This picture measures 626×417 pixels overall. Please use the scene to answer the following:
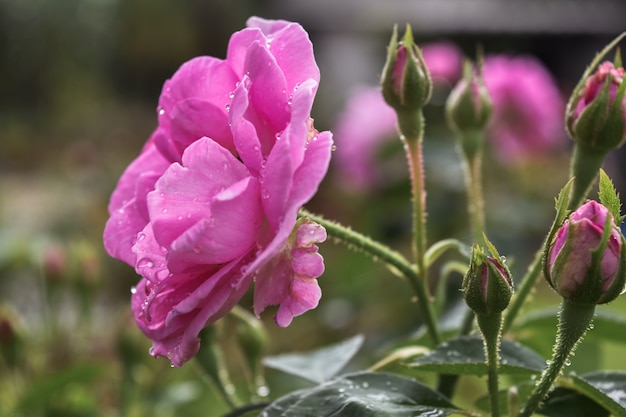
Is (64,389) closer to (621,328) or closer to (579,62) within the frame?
(621,328)

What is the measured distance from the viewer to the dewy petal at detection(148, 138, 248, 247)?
31 cm

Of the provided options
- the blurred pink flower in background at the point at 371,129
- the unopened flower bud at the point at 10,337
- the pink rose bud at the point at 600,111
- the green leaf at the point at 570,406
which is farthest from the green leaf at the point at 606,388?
the blurred pink flower in background at the point at 371,129

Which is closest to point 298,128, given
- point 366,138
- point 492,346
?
point 492,346

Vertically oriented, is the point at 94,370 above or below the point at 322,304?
above

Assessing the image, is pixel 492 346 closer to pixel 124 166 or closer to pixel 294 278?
pixel 294 278

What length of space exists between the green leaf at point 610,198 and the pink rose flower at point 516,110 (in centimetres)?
89

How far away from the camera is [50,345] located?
89 cm

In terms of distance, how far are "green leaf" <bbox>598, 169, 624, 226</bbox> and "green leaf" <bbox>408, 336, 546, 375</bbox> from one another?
82mm

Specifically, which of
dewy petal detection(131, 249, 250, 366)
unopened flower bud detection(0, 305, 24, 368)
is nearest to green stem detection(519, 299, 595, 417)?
dewy petal detection(131, 249, 250, 366)

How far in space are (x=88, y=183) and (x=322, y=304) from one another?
2099mm

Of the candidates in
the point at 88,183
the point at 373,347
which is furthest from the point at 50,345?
the point at 88,183

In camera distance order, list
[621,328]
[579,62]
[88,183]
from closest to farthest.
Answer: [621,328]
[88,183]
[579,62]

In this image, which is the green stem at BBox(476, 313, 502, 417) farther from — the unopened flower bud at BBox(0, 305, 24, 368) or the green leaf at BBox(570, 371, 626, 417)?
the unopened flower bud at BBox(0, 305, 24, 368)

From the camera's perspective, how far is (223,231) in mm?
297
